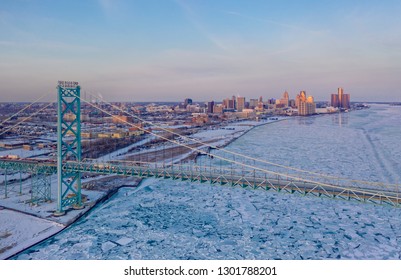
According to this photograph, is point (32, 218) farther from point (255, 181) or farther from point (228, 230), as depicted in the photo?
point (255, 181)

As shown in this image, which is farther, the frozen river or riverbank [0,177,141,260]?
riverbank [0,177,141,260]

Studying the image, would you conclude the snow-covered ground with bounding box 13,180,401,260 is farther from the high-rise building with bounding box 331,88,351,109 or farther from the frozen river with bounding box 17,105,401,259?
the high-rise building with bounding box 331,88,351,109

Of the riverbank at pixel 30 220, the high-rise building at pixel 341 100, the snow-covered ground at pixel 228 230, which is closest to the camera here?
the snow-covered ground at pixel 228 230

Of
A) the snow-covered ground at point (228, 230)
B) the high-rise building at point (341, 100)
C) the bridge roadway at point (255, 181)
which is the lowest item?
the snow-covered ground at point (228, 230)

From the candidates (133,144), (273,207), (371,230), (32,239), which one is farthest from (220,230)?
(133,144)

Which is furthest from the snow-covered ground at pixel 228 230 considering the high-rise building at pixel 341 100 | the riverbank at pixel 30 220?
the high-rise building at pixel 341 100

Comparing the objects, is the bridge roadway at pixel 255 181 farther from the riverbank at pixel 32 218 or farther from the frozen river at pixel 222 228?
the riverbank at pixel 32 218

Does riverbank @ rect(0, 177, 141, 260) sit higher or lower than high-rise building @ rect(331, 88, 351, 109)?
lower

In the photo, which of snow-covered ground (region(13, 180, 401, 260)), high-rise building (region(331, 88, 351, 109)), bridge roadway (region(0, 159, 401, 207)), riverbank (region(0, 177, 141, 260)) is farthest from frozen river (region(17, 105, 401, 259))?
high-rise building (region(331, 88, 351, 109))

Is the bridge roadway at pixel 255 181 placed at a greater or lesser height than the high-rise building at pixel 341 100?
lesser

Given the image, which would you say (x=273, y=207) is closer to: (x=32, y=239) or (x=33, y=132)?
(x=32, y=239)
